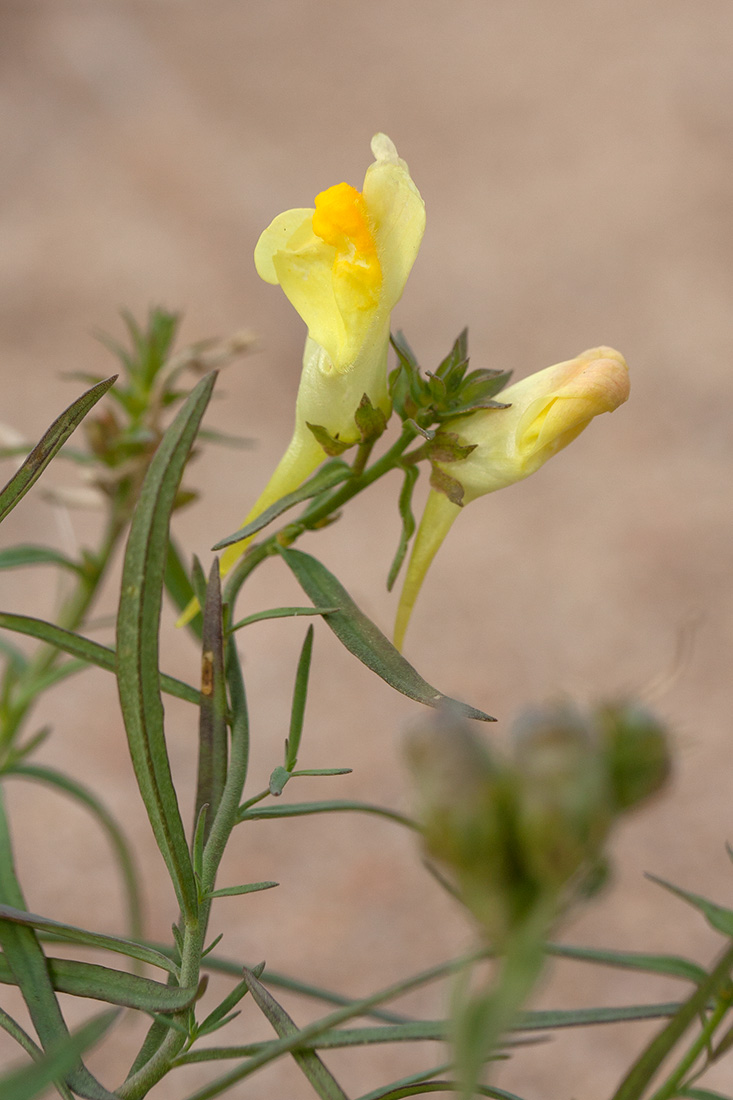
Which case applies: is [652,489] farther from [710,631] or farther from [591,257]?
[591,257]

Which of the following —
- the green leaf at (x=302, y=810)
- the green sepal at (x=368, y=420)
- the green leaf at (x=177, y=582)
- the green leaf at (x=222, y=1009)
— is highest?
the green leaf at (x=177, y=582)

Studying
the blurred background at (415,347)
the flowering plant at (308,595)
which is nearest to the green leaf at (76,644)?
the flowering plant at (308,595)

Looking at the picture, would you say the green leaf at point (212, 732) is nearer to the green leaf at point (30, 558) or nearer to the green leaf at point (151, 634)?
the green leaf at point (151, 634)

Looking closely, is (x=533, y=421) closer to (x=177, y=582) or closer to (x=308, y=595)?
(x=308, y=595)

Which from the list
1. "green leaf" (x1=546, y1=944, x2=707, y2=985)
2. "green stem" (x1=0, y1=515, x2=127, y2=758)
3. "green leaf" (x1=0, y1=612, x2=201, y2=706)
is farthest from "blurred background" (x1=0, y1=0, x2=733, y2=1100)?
"green leaf" (x1=546, y1=944, x2=707, y2=985)

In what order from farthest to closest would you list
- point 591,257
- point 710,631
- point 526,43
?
point 526,43
point 591,257
point 710,631

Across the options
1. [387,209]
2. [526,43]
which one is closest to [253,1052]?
[387,209]

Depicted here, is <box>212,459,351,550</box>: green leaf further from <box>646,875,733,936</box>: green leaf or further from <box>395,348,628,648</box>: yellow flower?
<box>646,875,733,936</box>: green leaf

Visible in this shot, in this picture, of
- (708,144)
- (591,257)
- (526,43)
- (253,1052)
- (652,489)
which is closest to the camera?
(253,1052)
